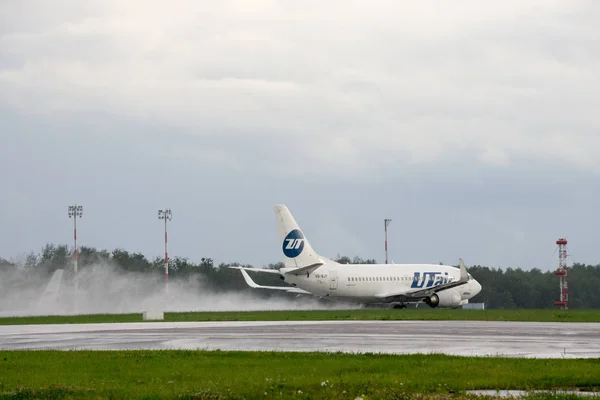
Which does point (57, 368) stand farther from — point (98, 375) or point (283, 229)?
point (283, 229)

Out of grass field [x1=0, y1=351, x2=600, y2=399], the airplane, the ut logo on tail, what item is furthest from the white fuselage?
grass field [x1=0, y1=351, x2=600, y2=399]

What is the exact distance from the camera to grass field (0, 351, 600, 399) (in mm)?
16859

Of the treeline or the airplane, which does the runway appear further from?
the treeline

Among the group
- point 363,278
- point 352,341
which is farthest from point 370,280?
point 352,341

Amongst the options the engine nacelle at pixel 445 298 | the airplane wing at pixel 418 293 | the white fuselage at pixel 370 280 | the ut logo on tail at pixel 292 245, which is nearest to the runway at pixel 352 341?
the ut logo on tail at pixel 292 245

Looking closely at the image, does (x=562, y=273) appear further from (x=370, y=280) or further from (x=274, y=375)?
(x=274, y=375)

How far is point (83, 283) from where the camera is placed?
103062 mm

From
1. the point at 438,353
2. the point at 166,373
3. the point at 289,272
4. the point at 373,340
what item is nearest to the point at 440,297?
the point at 289,272

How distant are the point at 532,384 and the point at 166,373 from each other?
822 centimetres

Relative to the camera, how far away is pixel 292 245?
80188mm

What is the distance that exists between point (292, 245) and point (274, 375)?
60.7 metres

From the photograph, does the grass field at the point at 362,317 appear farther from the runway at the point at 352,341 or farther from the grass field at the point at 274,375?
the grass field at the point at 274,375

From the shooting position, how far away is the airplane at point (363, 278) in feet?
263

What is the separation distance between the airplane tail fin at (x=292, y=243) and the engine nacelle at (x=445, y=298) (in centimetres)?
1263
